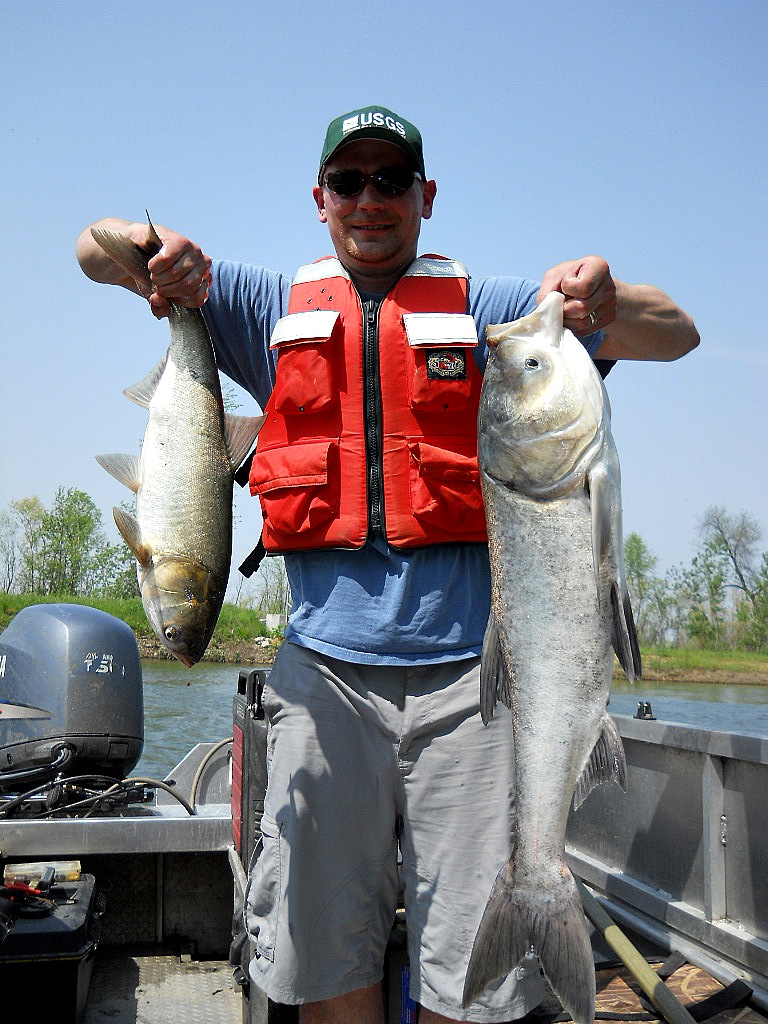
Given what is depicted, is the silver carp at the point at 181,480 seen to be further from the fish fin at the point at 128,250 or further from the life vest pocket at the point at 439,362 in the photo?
the life vest pocket at the point at 439,362

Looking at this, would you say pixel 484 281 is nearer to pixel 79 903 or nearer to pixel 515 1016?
pixel 515 1016

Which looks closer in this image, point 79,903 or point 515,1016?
point 515,1016

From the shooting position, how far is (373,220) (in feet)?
10.3

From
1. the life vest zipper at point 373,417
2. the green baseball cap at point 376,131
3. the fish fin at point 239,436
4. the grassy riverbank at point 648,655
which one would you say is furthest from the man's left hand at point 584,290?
the grassy riverbank at point 648,655

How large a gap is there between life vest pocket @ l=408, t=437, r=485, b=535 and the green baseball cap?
3.34 feet

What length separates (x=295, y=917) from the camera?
9.00ft

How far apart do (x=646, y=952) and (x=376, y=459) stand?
2876 mm

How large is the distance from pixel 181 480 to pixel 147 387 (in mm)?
432

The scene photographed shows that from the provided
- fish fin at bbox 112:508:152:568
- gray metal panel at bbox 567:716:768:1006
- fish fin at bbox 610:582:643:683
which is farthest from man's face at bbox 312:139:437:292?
gray metal panel at bbox 567:716:768:1006

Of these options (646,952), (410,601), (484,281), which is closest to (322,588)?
(410,601)

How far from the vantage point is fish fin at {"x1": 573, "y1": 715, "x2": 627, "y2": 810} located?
7.80ft

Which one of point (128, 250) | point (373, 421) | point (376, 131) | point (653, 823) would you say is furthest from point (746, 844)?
point (128, 250)

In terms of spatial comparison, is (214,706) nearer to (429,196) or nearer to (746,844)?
(746,844)

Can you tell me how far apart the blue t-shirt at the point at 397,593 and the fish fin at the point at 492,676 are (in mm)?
346
